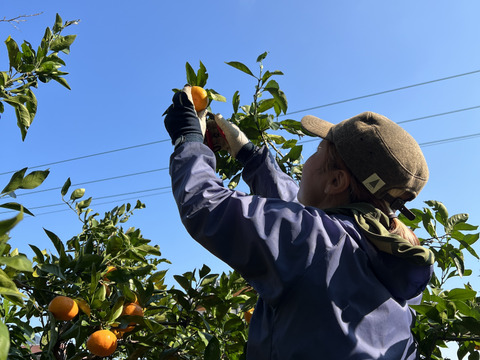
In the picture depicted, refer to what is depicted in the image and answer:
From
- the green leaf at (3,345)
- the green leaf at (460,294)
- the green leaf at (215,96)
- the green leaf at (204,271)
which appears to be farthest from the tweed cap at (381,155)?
the green leaf at (3,345)

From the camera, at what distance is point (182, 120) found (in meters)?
1.43

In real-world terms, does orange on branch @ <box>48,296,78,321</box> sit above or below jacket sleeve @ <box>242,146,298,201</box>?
below

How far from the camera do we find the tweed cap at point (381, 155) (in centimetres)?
131

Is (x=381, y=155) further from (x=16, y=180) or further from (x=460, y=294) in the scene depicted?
(x=16, y=180)

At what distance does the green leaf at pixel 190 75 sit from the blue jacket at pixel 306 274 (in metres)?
0.72

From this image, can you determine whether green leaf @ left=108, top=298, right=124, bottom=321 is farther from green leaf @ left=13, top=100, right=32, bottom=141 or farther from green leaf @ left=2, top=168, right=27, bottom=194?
green leaf @ left=13, top=100, right=32, bottom=141

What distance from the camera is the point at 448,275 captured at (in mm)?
2010

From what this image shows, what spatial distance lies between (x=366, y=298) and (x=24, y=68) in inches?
64.2

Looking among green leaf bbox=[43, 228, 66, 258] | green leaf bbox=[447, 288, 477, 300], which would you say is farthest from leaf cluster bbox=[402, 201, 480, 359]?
green leaf bbox=[43, 228, 66, 258]

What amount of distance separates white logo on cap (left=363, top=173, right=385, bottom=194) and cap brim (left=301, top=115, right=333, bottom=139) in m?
0.21

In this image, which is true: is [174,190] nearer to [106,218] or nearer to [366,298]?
[366,298]

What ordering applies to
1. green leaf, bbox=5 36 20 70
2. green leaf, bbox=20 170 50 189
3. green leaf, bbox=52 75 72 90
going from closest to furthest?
green leaf, bbox=20 170 50 189
green leaf, bbox=5 36 20 70
green leaf, bbox=52 75 72 90

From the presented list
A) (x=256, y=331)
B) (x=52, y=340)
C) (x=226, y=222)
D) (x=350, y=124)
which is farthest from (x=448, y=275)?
(x=52, y=340)

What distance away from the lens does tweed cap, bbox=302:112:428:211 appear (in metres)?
1.31
